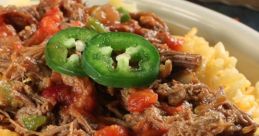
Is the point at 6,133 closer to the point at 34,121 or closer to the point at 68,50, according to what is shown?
the point at 34,121

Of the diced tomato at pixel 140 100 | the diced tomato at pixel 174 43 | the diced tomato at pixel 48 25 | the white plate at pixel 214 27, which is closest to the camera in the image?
the diced tomato at pixel 140 100

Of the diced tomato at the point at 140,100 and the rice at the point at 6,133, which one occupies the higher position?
the diced tomato at the point at 140,100

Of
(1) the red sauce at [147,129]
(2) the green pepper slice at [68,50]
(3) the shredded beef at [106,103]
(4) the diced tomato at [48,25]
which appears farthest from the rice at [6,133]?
(1) the red sauce at [147,129]

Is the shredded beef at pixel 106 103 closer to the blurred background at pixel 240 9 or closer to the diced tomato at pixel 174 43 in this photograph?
the diced tomato at pixel 174 43

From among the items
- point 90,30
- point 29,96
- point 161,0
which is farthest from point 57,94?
point 161,0

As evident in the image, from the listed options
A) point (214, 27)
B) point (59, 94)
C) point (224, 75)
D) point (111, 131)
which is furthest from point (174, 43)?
point (111, 131)

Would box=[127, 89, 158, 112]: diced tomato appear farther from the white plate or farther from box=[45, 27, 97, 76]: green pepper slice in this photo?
the white plate
